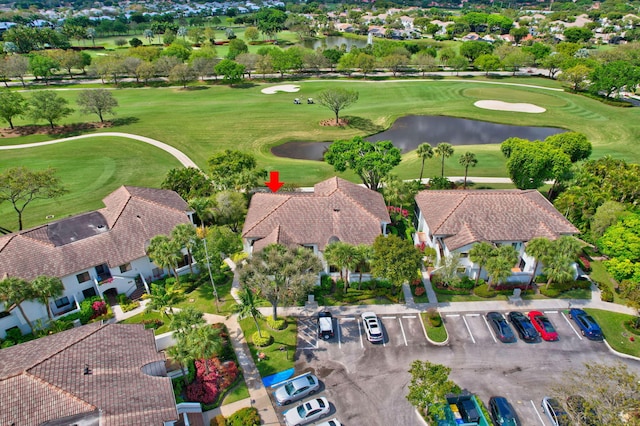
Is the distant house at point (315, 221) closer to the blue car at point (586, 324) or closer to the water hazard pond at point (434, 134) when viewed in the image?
the blue car at point (586, 324)

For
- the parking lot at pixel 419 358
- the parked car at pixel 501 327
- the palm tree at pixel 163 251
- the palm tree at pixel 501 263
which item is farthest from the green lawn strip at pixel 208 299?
the palm tree at pixel 501 263

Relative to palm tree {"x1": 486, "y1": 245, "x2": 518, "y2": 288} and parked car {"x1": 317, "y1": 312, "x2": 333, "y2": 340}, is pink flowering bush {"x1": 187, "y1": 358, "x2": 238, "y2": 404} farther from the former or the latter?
palm tree {"x1": 486, "y1": 245, "x2": 518, "y2": 288}

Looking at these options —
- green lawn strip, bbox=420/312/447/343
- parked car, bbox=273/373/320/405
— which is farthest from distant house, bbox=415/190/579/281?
parked car, bbox=273/373/320/405

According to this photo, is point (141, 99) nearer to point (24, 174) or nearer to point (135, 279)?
point (24, 174)

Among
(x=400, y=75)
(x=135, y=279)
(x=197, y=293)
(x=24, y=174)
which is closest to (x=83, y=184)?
(x=24, y=174)

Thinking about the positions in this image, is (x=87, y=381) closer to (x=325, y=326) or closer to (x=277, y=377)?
(x=277, y=377)

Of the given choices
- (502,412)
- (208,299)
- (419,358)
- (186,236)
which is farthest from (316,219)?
(502,412)
